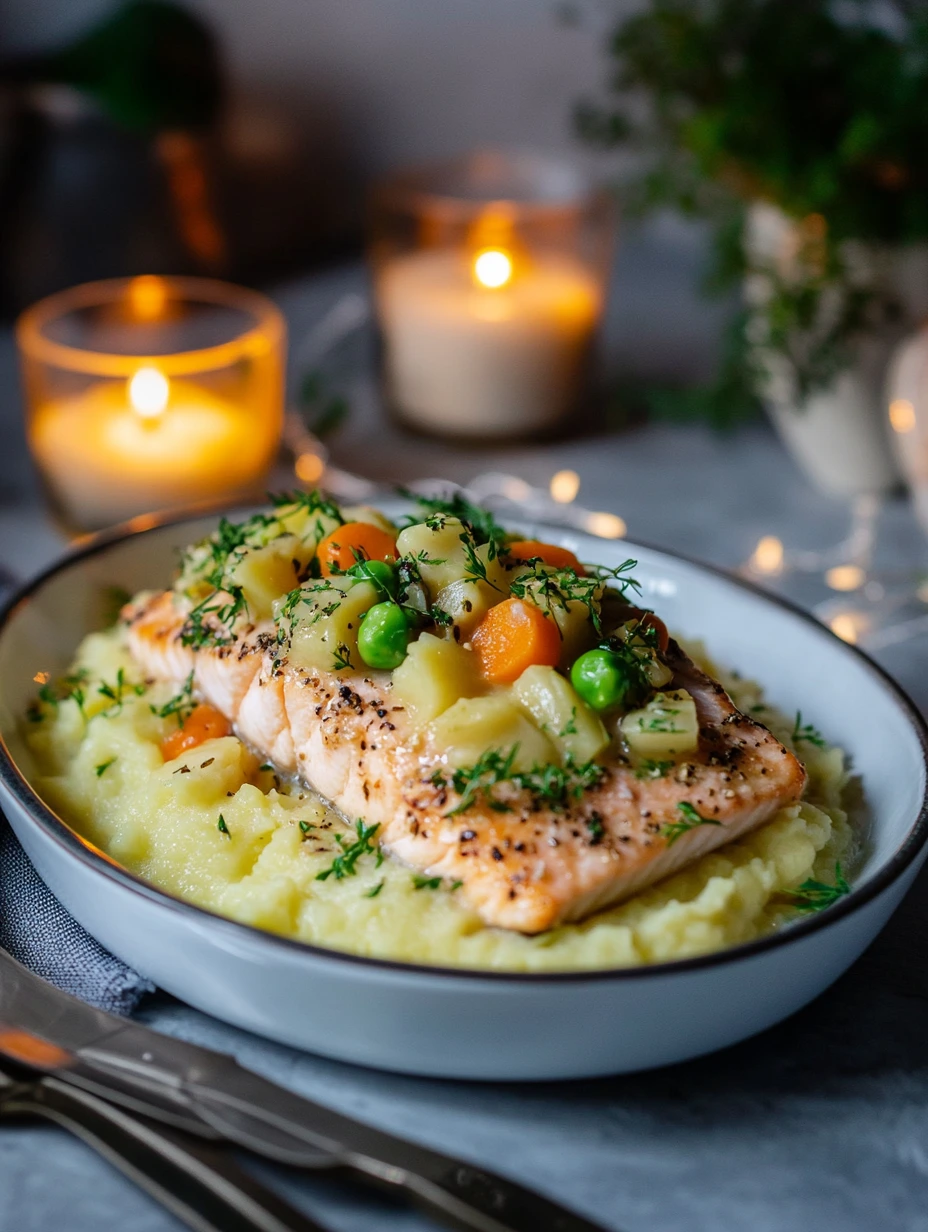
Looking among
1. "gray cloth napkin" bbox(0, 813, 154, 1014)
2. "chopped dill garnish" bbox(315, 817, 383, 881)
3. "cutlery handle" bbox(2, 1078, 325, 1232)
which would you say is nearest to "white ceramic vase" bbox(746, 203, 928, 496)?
"chopped dill garnish" bbox(315, 817, 383, 881)

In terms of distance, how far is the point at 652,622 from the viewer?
3.00 m

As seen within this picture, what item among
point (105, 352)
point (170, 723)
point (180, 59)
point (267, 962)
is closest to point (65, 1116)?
point (267, 962)

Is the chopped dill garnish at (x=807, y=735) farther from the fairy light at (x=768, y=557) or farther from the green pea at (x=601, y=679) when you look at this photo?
the fairy light at (x=768, y=557)

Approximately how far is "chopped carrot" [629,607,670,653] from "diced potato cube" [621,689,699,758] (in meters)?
0.26

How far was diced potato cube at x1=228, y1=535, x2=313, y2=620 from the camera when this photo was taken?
3.15m

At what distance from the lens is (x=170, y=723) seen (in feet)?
10.4

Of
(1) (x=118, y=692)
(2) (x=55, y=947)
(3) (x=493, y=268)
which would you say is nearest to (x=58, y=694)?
(1) (x=118, y=692)

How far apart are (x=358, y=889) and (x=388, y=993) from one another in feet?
1.32

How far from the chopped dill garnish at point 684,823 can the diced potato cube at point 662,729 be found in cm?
13

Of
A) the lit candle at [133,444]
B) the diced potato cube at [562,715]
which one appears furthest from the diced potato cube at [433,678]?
the lit candle at [133,444]

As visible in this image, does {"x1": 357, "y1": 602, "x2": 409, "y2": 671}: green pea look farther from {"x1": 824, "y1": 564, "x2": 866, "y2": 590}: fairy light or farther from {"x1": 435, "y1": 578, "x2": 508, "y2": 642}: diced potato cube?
{"x1": 824, "y1": 564, "x2": 866, "y2": 590}: fairy light

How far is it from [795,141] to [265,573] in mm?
3177

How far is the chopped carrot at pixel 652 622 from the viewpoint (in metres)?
2.98

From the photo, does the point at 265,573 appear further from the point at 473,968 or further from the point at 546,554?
the point at 473,968
